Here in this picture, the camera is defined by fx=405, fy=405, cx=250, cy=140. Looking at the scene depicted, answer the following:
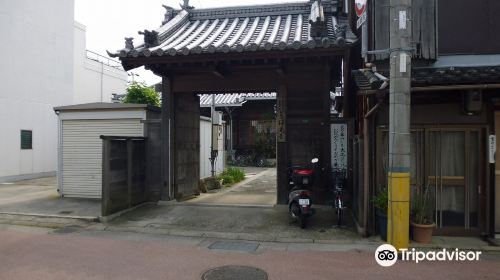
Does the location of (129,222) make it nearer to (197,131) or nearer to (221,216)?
(221,216)

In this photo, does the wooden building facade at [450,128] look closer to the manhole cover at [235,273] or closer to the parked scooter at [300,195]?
the parked scooter at [300,195]

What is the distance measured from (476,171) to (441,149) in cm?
78

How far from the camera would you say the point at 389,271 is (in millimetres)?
6105

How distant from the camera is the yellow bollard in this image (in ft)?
21.7

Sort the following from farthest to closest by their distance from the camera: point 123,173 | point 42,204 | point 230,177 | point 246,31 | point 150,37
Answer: point 230,177 < point 246,31 < point 42,204 < point 150,37 < point 123,173

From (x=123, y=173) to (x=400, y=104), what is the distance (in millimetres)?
7084

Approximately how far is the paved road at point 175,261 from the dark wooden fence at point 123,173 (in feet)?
5.60

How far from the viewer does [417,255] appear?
6.78 metres

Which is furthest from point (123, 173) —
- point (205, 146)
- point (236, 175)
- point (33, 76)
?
point (33, 76)

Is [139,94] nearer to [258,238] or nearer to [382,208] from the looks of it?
[258,238]

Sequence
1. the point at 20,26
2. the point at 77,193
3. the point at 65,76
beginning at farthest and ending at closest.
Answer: the point at 65,76 → the point at 20,26 → the point at 77,193

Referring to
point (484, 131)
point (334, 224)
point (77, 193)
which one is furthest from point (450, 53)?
point (77, 193)

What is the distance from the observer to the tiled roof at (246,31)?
31.0ft

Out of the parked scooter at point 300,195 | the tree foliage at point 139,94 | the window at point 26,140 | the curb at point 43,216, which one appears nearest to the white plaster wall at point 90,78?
the window at point 26,140
